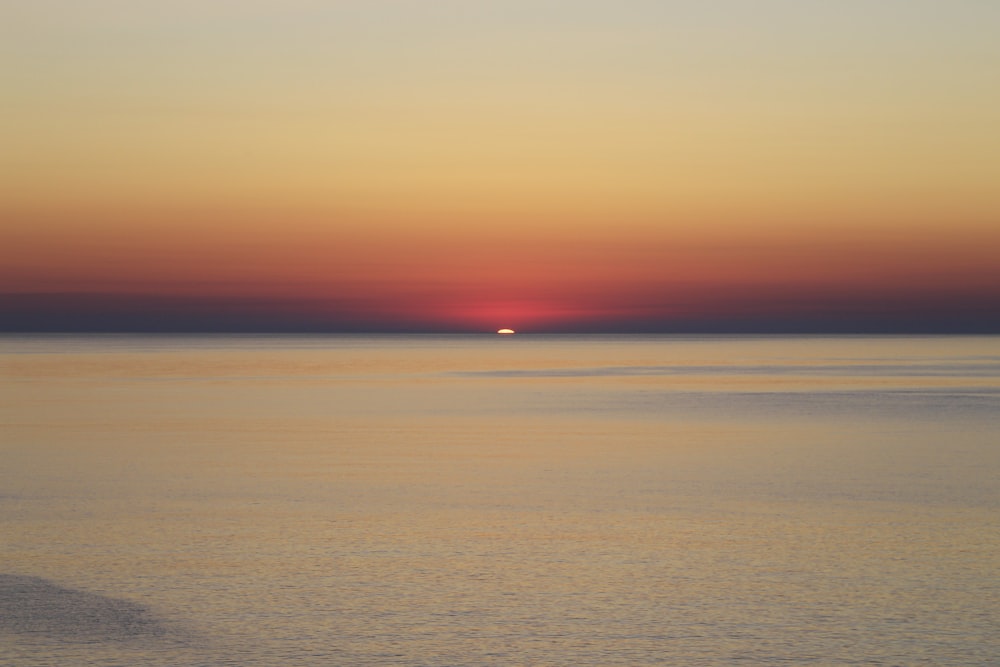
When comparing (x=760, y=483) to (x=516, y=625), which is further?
(x=760, y=483)

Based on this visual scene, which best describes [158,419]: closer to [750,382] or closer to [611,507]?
[611,507]

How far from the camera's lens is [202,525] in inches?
575

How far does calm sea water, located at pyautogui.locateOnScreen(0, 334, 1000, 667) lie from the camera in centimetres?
955

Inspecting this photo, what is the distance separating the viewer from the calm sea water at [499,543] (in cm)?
955

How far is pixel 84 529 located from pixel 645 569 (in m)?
6.50

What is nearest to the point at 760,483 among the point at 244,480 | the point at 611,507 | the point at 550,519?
the point at 611,507

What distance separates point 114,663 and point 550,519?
7.05 meters

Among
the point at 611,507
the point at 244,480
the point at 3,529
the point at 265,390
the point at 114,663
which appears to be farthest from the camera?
the point at 265,390

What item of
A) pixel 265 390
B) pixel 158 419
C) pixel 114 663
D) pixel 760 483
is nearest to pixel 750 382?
pixel 265 390

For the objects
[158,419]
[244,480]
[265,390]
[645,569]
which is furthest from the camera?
[265,390]

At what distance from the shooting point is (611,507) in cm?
1608

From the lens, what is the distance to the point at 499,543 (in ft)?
44.2

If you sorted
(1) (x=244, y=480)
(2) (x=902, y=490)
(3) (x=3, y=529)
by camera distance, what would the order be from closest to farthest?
(3) (x=3, y=529) < (2) (x=902, y=490) < (1) (x=244, y=480)

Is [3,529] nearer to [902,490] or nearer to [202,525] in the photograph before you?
[202,525]
